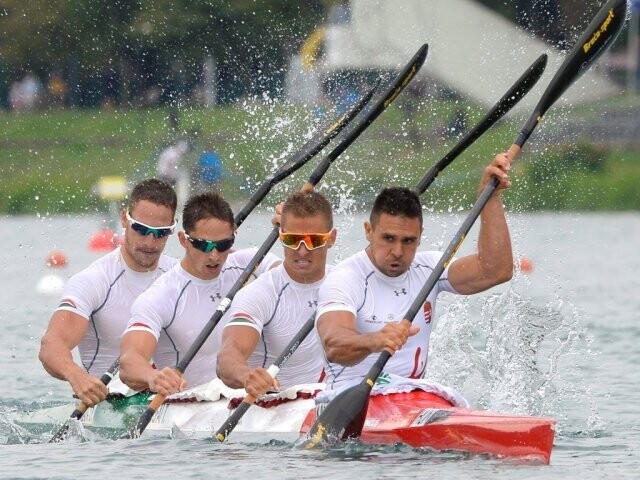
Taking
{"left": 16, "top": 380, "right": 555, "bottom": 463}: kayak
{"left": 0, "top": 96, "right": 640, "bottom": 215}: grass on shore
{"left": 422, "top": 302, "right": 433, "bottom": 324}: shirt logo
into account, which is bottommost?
{"left": 16, "top": 380, "right": 555, "bottom": 463}: kayak

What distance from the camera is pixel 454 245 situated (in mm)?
8945

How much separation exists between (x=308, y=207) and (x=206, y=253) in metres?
0.89

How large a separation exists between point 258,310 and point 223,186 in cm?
1895

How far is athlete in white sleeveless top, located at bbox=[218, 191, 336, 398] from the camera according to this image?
9.15 metres

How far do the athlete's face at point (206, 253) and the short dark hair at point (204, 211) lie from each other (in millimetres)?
26

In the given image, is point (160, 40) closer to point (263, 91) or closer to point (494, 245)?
point (263, 91)

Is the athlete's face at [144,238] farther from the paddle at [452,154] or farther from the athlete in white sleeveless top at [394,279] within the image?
the athlete in white sleeveless top at [394,279]

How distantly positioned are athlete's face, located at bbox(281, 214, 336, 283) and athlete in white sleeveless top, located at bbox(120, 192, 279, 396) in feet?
1.65

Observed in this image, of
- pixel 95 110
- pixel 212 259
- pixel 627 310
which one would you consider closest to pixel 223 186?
pixel 95 110

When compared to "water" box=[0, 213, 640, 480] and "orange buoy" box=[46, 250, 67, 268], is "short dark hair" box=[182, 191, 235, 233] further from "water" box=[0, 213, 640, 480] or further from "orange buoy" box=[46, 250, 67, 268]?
"orange buoy" box=[46, 250, 67, 268]

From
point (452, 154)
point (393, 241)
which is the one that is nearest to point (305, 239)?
point (393, 241)

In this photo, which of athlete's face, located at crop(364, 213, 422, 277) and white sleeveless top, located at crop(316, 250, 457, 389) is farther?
white sleeveless top, located at crop(316, 250, 457, 389)

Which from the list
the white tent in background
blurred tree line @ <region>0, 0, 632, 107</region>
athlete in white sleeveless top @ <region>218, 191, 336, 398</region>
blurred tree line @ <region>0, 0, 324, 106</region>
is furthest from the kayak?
blurred tree line @ <region>0, 0, 324, 106</region>

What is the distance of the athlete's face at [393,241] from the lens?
338 inches
